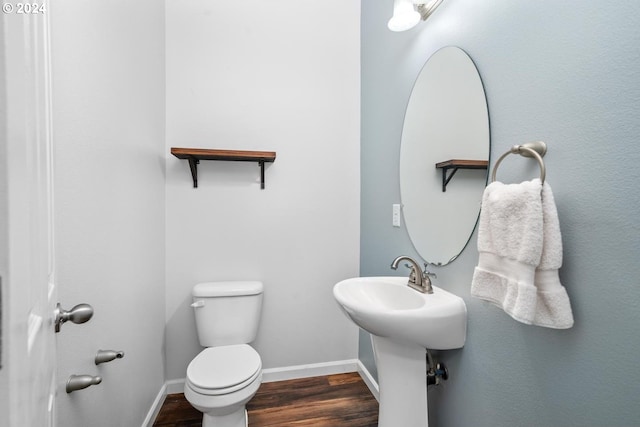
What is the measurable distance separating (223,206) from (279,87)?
90cm

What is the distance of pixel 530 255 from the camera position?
645 mm

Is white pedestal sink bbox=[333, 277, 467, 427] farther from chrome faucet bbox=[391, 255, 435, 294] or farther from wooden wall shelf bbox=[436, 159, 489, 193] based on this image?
wooden wall shelf bbox=[436, 159, 489, 193]

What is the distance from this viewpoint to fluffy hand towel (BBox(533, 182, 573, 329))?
64 centimetres

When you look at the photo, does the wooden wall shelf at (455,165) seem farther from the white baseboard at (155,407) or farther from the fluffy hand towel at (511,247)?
the white baseboard at (155,407)

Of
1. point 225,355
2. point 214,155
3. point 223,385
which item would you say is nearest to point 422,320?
point 223,385

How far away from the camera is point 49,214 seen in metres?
0.50

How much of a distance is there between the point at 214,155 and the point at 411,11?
4.11ft

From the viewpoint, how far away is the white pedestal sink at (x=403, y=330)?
36.9 inches

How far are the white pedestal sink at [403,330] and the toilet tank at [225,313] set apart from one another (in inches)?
29.6

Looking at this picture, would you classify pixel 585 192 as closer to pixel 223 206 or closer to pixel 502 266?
pixel 502 266

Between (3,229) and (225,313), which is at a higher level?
(3,229)

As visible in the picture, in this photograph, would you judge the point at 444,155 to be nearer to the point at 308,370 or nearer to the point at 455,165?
the point at 455,165

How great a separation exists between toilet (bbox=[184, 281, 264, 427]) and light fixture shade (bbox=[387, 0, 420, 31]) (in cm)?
161

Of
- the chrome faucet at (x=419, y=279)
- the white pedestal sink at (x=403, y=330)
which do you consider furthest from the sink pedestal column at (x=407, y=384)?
the chrome faucet at (x=419, y=279)
